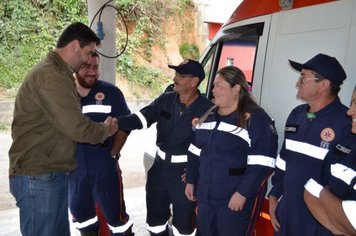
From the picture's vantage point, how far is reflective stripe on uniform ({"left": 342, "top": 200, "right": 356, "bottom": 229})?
133 centimetres

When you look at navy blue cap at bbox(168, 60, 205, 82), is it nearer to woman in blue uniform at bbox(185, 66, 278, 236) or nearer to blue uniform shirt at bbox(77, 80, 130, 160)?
woman in blue uniform at bbox(185, 66, 278, 236)

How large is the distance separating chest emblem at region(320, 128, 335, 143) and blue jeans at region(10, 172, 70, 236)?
1.77 m

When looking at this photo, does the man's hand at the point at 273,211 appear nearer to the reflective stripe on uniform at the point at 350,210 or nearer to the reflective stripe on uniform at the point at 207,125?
the reflective stripe on uniform at the point at 207,125

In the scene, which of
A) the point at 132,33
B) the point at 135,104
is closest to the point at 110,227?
the point at 135,104

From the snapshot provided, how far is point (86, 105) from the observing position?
3.33 m

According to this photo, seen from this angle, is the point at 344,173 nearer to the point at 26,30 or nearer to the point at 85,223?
the point at 85,223

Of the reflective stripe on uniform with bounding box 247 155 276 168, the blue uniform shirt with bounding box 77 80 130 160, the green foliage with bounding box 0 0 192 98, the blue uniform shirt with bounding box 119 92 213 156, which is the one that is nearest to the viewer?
the reflective stripe on uniform with bounding box 247 155 276 168

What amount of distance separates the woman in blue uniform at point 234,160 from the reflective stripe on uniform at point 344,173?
2.94 ft

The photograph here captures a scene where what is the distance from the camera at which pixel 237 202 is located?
2576mm

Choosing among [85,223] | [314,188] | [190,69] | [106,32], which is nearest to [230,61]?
[190,69]

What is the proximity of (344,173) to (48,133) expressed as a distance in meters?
1.79

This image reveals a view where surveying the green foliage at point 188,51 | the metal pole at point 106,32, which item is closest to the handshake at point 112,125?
the metal pole at point 106,32

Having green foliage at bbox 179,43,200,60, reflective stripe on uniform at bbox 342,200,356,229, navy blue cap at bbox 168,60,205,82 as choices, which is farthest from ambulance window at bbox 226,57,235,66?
green foliage at bbox 179,43,200,60

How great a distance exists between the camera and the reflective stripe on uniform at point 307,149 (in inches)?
84.8
